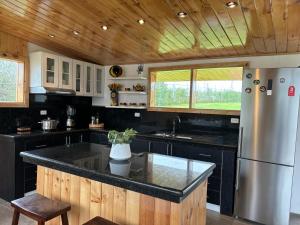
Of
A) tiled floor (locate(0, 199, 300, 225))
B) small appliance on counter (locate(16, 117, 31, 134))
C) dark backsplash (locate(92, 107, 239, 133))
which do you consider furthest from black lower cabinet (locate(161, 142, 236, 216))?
small appliance on counter (locate(16, 117, 31, 134))

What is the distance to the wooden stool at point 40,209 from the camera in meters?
1.56

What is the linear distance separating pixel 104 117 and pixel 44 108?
1.25 m

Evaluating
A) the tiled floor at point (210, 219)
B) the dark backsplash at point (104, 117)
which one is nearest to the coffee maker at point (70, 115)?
the dark backsplash at point (104, 117)

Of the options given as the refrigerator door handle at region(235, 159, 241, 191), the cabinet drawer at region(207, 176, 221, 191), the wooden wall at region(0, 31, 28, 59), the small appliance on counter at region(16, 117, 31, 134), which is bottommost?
the cabinet drawer at region(207, 176, 221, 191)

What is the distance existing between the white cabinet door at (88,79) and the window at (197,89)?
3.96ft

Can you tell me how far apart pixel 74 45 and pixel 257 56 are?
287 centimetres

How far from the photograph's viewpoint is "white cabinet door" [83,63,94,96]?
4434mm

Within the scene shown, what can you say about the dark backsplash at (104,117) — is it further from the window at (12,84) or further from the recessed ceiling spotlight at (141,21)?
the recessed ceiling spotlight at (141,21)

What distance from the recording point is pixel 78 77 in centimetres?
429

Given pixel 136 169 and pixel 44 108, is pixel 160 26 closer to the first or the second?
pixel 136 169

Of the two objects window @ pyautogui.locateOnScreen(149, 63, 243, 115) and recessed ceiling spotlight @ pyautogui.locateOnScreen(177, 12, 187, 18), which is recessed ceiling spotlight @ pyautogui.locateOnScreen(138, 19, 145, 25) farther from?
window @ pyautogui.locateOnScreen(149, 63, 243, 115)

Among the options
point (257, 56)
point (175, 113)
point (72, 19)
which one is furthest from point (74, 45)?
point (257, 56)

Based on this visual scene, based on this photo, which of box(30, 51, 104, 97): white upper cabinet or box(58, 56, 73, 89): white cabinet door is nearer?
box(30, 51, 104, 97): white upper cabinet

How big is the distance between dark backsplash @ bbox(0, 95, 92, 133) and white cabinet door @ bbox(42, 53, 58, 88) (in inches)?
15.2
